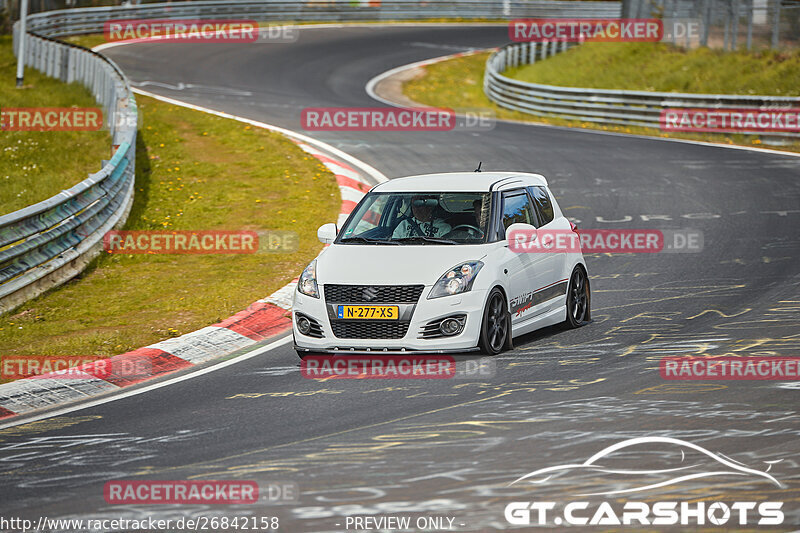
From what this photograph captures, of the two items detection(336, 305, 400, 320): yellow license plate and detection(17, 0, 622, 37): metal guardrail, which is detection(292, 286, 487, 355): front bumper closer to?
detection(336, 305, 400, 320): yellow license plate

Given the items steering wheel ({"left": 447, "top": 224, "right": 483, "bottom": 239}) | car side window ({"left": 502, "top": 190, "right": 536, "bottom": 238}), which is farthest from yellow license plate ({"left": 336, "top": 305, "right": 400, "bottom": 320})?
car side window ({"left": 502, "top": 190, "right": 536, "bottom": 238})

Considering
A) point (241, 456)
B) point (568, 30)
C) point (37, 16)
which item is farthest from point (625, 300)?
point (568, 30)

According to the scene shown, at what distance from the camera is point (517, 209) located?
1079 cm

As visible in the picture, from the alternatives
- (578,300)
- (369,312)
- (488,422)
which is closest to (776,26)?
(578,300)

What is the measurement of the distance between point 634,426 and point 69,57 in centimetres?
2469

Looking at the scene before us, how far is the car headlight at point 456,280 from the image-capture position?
934 centimetres

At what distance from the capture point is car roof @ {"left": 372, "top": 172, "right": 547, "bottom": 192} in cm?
1066

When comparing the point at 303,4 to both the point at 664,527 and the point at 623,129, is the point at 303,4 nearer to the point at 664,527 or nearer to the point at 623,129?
the point at 623,129

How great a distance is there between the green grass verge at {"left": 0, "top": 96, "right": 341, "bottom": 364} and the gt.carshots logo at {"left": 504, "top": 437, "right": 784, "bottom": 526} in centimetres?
519

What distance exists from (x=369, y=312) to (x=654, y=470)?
11.2 feet

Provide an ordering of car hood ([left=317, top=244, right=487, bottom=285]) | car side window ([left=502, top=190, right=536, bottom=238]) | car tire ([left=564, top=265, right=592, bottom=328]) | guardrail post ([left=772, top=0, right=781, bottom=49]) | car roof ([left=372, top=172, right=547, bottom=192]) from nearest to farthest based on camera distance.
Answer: car hood ([left=317, top=244, right=487, bottom=285]), car side window ([left=502, top=190, right=536, bottom=238]), car roof ([left=372, top=172, right=547, bottom=192]), car tire ([left=564, top=265, right=592, bottom=328]), guardrail post ([left=772, top=0, right=781, bottom=49])

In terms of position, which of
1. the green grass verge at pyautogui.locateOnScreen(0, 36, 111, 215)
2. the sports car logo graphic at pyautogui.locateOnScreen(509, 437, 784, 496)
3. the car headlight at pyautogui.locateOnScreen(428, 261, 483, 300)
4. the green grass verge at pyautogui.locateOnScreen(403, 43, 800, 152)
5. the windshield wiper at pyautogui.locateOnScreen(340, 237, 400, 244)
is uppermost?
the windshield wiper at pyautogui.locateOnScreen(340, 237, 400, 244)

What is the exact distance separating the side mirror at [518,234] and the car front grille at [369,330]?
1.55 metres

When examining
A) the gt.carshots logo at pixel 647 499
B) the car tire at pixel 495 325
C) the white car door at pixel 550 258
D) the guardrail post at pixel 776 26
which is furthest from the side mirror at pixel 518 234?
the guardrail post at pixel 776 26
